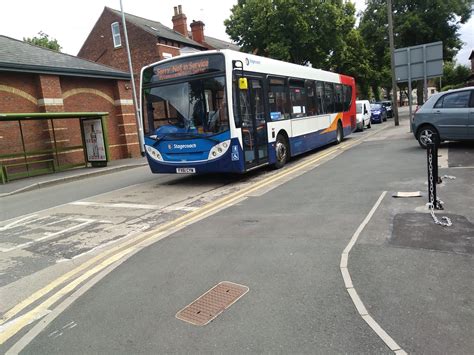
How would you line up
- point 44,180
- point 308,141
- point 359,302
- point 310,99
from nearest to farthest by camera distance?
1. point 359,302
2. point 308,141
3. point 310,99
4. point 44,180

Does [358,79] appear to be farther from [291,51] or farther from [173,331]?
[173,331]

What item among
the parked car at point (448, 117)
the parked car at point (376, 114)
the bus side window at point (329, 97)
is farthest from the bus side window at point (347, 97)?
the parked car at point (376, 114)

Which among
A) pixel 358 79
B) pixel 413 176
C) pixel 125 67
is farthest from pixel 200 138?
pixel 358 79

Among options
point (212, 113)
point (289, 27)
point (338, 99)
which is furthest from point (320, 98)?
point (289, 27)

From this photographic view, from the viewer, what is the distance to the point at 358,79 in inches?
1718

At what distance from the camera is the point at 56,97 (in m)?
19.1

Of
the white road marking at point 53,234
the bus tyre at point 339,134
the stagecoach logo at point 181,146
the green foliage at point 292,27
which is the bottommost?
the white road marking at point 53,234

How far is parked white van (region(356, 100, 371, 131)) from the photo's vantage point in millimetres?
26016

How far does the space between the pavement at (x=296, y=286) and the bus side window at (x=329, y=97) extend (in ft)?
32.2

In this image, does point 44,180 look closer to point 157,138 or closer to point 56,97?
point 56,97

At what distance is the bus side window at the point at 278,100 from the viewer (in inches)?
466

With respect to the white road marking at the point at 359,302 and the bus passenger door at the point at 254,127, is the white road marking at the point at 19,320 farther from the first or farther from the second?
the bus passenger door at the point at 254,127

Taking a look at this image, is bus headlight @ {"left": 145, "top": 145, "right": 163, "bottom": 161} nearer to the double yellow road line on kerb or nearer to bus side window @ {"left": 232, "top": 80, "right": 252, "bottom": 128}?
bus side window @ {"left": 232, "top": 80, "right": 252, "bottom": 128}

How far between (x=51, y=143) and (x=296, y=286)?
1739 centimetres
